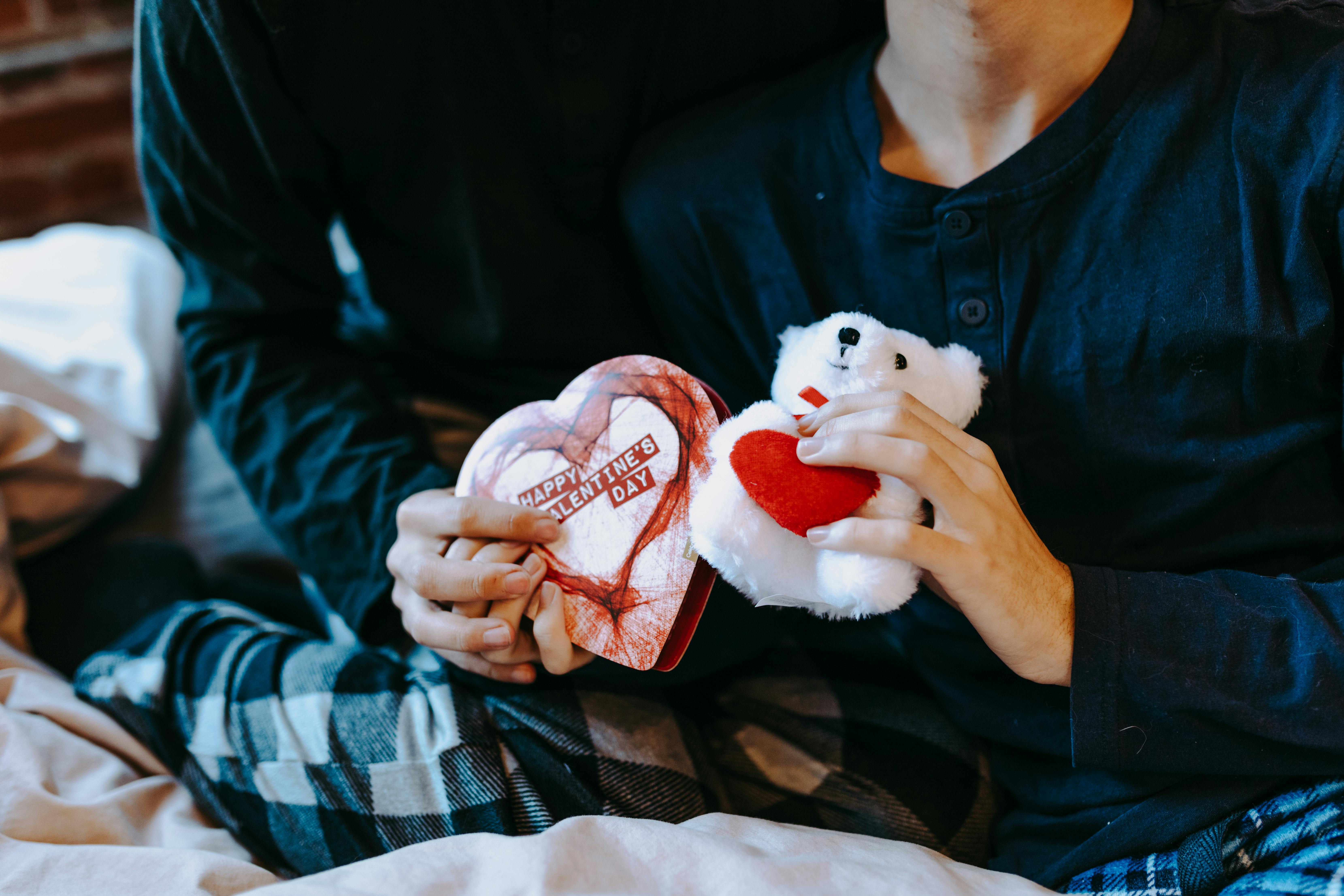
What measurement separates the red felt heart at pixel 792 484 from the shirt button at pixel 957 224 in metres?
0.25

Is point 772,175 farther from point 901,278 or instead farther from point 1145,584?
point 1145,584

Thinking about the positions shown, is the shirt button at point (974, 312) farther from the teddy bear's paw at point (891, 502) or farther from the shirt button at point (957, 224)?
the teddy bear's paw at point (891, 502)

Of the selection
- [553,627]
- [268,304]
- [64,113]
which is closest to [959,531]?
[553,627]

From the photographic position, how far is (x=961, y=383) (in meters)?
0.65

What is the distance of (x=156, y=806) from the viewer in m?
0.79

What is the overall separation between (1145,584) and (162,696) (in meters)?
0.86

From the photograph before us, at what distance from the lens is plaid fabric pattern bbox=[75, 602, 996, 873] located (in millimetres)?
751

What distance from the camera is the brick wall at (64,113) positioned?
1.63m

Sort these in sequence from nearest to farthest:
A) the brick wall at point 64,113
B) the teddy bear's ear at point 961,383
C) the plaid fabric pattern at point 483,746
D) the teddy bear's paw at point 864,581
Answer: the teddy bear's paw at point 864,581 < the teddy bear's ear at point 961,383 < the plaid fabric pattern at point 483,746 < the brick wall at point 64,113

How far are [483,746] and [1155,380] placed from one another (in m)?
0.63

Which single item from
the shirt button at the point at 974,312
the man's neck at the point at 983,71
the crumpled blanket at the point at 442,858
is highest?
the man's neck at the point at 983,71

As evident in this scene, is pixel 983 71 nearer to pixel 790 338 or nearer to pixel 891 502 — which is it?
pixel 790 338

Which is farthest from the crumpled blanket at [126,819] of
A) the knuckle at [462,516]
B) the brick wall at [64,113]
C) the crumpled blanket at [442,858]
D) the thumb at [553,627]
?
the brick wall at [64,113]

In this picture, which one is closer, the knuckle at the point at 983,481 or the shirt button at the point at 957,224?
the knuckle at the point at 983,481
